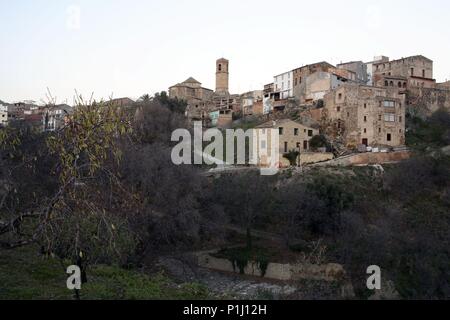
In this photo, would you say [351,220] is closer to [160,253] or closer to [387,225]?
[387,225]

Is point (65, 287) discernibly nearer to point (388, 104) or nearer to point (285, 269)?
point (285, 269)

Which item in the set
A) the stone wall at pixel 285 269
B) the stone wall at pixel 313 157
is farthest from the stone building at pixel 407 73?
the stone wall at pixel 285 269

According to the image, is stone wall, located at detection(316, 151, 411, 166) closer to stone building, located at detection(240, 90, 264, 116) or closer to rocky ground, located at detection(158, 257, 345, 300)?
rocky ground, located at detection(158, 257, 345, 300)

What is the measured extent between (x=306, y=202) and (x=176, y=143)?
1503 centimetres

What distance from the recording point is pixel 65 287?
11.2m

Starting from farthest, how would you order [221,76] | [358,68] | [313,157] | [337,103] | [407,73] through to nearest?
1. [221,76]
2. [358,68]
3. [407,73]
4. [337,103]
5. [313,157]

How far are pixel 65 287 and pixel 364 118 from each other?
38544mm

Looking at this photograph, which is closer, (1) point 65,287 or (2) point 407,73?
(1) point 65,287

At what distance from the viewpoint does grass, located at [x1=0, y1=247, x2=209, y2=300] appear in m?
10.3

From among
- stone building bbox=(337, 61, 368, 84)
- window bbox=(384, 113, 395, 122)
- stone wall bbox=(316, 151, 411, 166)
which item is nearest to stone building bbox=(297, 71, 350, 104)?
window bbox=(384, 113, 395, 122)

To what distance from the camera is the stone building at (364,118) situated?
144ft

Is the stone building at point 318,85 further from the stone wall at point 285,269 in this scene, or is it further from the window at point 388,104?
the stone wall at point 285,269

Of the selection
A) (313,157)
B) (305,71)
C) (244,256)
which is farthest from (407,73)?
(244,256)

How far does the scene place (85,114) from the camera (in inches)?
286
